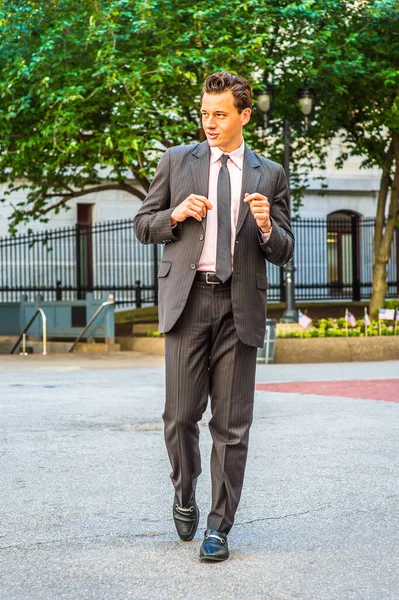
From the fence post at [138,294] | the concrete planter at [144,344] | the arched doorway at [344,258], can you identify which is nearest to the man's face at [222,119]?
the concrete planter at [144,344]

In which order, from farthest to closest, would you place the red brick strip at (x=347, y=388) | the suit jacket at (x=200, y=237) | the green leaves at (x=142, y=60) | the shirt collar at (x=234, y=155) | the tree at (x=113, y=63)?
the green leaves at (x=142, y=60), the tree at (x=113, y=63), the red brick strip at (x=347, y=388), the shirt collar at (x=234, y=155), the suit jacket at (x=200, y=237)

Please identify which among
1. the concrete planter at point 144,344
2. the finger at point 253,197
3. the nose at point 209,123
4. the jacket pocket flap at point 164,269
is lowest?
the concrete planter at point 144,344

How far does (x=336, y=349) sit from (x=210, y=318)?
14455mm

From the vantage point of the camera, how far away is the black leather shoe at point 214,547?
4.70 meters

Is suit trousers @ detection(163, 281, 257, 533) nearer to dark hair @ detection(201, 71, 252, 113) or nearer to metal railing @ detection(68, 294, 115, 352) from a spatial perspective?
dark hair @ detection(201, 71, 252, 113)

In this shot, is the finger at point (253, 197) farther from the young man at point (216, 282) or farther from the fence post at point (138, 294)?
the fence post at point (138, 294)

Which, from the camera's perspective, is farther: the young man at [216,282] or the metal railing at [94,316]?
the metal railing at [94,316]

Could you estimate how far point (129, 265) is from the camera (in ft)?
98.1

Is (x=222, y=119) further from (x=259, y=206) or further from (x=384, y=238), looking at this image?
(x=384, y=238)

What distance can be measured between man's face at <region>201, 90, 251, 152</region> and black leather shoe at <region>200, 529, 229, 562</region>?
169cm

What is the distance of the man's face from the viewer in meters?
4.77

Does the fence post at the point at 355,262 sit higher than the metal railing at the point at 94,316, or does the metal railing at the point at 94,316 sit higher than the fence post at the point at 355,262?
the fence post at the point at 355,262

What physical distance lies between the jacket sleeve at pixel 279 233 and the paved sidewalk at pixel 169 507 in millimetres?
1320

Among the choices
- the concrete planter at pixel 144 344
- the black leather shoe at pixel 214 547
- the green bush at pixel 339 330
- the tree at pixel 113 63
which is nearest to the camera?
the black leather shoe at pixel 214 547
